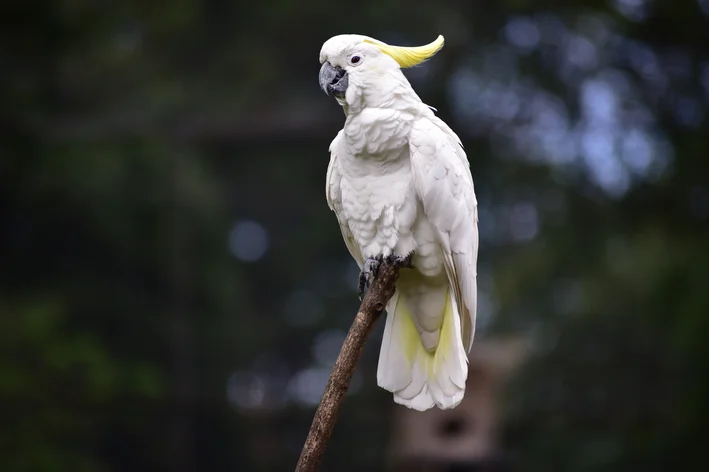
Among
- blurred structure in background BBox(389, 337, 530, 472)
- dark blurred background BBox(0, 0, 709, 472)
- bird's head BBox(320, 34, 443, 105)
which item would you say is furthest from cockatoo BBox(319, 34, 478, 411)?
dark blurred background BBox(0, 0, 709, 472)

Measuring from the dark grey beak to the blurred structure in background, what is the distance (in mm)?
1880

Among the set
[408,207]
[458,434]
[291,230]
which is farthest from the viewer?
[291,230]

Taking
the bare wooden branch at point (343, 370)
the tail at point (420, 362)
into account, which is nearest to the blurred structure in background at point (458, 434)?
the tail at point (420, 362)

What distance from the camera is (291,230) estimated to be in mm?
4336

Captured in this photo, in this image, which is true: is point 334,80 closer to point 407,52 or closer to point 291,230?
point 407,52

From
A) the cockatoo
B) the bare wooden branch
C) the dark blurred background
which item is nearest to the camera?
the bare wooden branch

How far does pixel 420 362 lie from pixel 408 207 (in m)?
0.34

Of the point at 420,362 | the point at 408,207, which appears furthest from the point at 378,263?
the point at 420,362

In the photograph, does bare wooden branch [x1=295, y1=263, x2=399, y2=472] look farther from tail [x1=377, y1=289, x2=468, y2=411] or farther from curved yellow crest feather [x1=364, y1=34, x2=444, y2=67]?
curved yellow crest feather [x1=364, y1=34, x2=444, y2=67]

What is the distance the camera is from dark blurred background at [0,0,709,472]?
412 centimetres

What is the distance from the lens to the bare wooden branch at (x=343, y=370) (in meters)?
1.61

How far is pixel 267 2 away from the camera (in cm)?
451

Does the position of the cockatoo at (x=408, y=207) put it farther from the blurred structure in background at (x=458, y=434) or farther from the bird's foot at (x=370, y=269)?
the blurred structure in background at (x=458, y=434)

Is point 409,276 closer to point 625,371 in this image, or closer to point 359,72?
point 359,72
